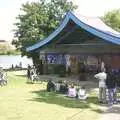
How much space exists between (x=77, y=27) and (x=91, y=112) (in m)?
13.6

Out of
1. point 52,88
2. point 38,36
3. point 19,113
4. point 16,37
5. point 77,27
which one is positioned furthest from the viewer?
point 16,37

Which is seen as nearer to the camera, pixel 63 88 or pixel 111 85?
pixel 111 85

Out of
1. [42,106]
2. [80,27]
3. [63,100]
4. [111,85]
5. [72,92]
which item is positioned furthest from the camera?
[80,27]

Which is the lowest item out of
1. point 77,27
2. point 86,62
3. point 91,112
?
point 91,112

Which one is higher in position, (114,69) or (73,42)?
(73,42)

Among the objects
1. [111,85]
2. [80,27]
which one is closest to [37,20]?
[80,27]

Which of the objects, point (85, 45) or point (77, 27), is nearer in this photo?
point (77, 27)

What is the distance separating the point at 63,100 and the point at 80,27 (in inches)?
370

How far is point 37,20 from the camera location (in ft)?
146

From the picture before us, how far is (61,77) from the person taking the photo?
34.9 meters

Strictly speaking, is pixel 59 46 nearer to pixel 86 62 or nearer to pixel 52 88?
pixel 86 62

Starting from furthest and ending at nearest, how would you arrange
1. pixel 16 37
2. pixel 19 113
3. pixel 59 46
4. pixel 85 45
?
1. pixel 16 37
2. pixel 59 46
3. pixel 85 45
4. pixel 19 113

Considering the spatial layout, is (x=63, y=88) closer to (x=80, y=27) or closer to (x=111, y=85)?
(x=111, y=85)

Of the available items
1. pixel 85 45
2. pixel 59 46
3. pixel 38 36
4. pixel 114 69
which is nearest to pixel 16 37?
pixel 38 36
